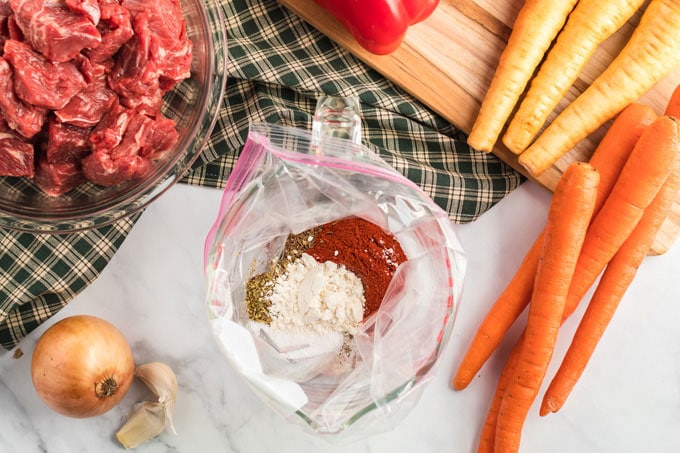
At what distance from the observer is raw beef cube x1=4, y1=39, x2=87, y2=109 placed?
3.75 feet

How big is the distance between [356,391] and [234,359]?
0.26 meters

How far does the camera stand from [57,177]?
127cm

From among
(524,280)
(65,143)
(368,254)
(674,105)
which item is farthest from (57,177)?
(674,105)

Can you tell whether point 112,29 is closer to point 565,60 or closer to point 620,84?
point 565,60

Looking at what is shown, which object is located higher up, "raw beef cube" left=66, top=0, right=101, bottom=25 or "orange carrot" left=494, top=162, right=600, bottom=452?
"raw beef cube" left=66, top=0, right=101, bottom=25

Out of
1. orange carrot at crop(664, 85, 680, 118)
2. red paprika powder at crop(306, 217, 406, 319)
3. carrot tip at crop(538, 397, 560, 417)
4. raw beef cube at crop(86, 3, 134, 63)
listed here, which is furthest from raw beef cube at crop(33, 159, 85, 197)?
orange carrot at crop(664, 85, 680, 118)

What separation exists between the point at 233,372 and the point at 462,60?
857mm

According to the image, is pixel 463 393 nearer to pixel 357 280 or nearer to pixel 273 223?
pixel 357 280

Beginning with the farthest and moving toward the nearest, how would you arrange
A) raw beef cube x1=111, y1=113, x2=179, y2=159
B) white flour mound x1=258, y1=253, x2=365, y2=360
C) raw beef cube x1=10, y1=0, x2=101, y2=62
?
white flour mound x1=258, y1=253, x2=365, y2=360, raw beef cube x1=111, y1=113, x2=179, y2=159, raw beef cube x1=10, y1=0, x2=101, y2=62

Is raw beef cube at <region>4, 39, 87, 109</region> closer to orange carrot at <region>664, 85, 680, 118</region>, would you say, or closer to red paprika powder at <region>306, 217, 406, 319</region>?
red paprika powder at <region>306, 217, 406, 319</region>

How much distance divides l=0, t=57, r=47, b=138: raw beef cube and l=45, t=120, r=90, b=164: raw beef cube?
27 mm

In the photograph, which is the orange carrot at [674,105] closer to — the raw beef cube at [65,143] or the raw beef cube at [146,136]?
the raw beef cube at [146,136]

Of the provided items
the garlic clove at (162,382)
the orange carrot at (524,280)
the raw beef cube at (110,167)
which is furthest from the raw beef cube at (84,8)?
the orange carrot at (524,280)

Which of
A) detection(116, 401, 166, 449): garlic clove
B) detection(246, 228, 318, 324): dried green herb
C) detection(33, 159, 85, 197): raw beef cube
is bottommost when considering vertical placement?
detection(116, 401, 166, 449): garlic clove
